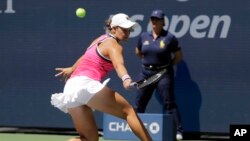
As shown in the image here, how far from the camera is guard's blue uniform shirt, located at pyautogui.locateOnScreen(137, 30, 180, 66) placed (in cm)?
979

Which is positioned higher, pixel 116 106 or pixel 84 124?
pixel 116 106

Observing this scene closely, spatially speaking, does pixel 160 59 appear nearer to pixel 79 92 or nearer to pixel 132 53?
pixel 132 53

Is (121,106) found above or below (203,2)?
below

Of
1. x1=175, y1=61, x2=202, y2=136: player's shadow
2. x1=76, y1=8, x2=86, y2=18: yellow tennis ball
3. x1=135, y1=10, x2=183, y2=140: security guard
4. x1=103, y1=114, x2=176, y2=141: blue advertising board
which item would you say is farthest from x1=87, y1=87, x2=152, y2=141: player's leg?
x1=175, y1=61, x2=202, y2=136: player's shadow

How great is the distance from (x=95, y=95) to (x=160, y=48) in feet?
10.2

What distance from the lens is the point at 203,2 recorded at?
398 inches

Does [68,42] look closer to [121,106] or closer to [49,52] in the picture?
[49,52]

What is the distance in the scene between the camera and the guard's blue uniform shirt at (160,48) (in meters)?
9.79

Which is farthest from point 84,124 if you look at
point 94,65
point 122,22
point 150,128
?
point 150,128

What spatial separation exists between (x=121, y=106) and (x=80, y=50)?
398 centimetres

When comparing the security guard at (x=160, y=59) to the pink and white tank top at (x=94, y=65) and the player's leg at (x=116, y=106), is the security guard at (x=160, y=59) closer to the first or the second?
the pink and white tank top at (x=94, y=65)

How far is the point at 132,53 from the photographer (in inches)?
413

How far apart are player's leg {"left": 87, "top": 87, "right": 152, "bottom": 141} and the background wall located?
342 centimetres

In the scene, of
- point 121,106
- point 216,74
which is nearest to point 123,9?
point 216,74
